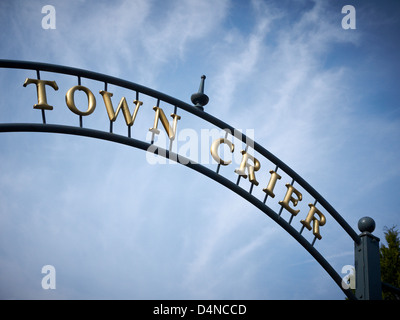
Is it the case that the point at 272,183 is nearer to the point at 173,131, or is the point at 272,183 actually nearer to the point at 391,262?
the point at 173,131

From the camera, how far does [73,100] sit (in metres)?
5.50

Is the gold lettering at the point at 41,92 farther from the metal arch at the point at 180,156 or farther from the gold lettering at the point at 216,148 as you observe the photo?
the gold lettering at the point at 216,148

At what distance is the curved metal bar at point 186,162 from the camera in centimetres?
513

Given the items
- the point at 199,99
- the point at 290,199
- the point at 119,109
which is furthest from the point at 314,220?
the point at 119,109

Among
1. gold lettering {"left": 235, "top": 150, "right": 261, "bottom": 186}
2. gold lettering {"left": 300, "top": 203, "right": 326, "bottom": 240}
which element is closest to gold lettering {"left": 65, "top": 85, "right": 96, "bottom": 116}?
gold lettering {"left": 235, "top": 150, "right": 261, "bottom": 186}

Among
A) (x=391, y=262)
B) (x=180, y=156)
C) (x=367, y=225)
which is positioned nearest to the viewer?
(x=180, y=156)

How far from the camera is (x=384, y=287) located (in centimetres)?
674

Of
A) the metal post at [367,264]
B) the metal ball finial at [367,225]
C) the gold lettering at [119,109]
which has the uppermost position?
the gold lettering at [119,109]

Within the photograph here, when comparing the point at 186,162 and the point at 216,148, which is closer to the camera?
the point at 186,162

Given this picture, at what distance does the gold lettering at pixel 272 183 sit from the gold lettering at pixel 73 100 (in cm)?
309

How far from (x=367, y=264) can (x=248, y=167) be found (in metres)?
2.68

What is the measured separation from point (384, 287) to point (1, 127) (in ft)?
21.9

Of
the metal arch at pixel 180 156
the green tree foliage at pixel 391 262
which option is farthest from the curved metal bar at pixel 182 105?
the green tree foliage at pixel 391 262
